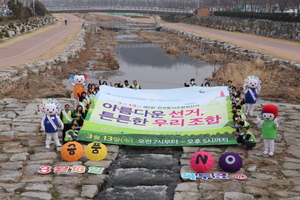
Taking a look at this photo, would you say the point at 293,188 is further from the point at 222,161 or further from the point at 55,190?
the point at 55,190

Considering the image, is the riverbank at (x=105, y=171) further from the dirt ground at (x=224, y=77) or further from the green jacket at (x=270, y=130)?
the dirt ground at (x=224, y=77)

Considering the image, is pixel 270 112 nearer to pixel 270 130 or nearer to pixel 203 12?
pixel 270 130

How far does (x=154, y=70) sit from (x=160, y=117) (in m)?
15.7

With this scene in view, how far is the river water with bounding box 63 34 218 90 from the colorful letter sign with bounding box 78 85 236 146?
27.2 feet

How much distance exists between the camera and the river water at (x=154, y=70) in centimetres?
2239

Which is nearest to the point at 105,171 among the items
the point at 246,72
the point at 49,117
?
the point at 49,117

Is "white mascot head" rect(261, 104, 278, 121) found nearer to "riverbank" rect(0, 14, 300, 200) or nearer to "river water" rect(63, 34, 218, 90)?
"riverbank" rect(0, 14, 300, 200)

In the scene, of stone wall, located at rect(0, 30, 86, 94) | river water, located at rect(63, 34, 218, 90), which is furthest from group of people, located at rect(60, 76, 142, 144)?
river water, located at rect(63, 34, 218, 90)

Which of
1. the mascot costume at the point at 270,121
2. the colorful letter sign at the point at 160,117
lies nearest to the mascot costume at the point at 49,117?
the colorful letter sign at the point at 160,117

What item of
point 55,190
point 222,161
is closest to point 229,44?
point 222,161

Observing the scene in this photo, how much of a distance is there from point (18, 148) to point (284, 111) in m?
9.84

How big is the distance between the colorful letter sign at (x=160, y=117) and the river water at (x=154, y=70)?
326 inches

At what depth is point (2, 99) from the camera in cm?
1466

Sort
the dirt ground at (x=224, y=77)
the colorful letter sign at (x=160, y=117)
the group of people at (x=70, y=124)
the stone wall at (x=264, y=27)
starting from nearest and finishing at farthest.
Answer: the group of people at (x=70, y=124), the colorful letter sign at (x=160, y=117), the dirt ground at (x=224, y=77), the stone wall at (x=264, y=27)
